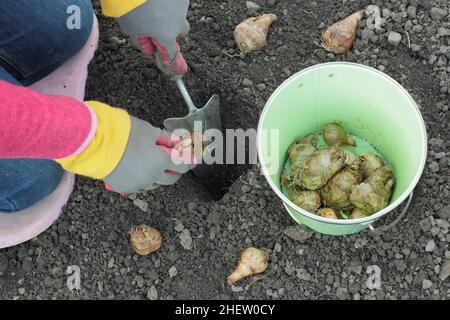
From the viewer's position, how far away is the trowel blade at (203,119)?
1.51 metres

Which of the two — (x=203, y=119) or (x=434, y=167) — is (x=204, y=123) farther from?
(x=434, y=167)

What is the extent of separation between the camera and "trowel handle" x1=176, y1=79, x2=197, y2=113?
4.85ft

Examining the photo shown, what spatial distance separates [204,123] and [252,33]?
30 cm

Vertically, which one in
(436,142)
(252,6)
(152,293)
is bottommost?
(152,293)

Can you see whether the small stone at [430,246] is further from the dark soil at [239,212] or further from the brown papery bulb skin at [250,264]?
the brown papery bulb skin at [250,264]

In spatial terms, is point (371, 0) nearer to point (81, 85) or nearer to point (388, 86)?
point (388, 86)

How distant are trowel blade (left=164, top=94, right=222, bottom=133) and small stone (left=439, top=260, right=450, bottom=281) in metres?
0.73

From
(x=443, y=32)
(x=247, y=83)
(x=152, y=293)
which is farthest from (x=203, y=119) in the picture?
(x=443, y=32)

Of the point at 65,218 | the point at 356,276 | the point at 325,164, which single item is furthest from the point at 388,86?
the point at 65,218

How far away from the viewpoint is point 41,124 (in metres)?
0.98

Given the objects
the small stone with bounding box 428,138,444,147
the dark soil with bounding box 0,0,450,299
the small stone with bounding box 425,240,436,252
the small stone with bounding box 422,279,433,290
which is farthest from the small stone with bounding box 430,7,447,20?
the small stone with bounding box 422,279,433,290

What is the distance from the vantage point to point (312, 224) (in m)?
1.35

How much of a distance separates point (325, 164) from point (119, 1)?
2.12 ft

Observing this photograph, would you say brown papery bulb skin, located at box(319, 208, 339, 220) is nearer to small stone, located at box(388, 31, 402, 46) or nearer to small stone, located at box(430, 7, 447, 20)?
small stone, located at box(388, 31, 402, 46)
